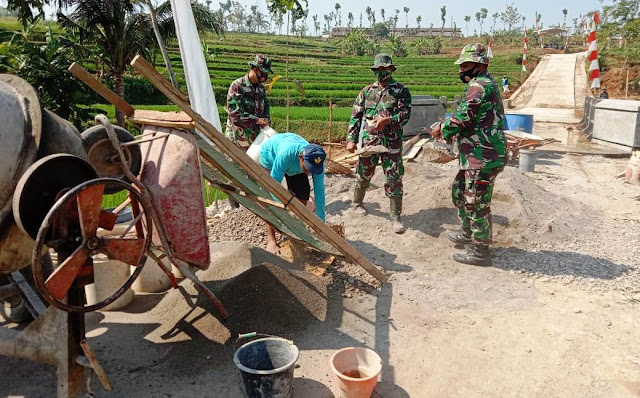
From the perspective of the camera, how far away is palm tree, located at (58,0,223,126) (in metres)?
14.5

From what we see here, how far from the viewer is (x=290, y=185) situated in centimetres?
498

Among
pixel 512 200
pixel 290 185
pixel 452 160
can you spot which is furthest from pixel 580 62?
pixel 290 185

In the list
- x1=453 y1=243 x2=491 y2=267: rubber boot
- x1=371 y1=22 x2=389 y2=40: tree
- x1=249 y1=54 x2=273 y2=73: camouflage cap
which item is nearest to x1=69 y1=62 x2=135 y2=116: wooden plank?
x1=249 y1=54 x2=273 y2=73: camouflage cap

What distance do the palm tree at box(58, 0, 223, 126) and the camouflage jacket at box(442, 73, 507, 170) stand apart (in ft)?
38.0

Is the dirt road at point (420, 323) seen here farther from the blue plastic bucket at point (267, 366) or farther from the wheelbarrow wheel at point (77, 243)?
the wheelbarrow wheel at point (77, 243)

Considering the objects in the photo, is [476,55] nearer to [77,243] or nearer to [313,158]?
[313,158]

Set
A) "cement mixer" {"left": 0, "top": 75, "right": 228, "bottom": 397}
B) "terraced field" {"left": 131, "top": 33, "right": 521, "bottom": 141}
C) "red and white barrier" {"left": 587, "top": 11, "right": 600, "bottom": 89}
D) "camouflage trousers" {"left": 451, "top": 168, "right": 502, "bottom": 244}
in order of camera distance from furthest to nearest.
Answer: "terraced field" {"left": 131, "top": 33, "right": 521, "bottom": 141}, "red and white barrier" {"left": 587, "top": 11, "right": 600, "bottom": 89}, "camouflage trousers" {"left": 451, "top": 168, "right": 502, "bottom": 244}, "cement mixer" {"left": 0, "top": 75, "right": 228, "bottom": 397}

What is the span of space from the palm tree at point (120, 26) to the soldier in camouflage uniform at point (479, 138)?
11.5 m

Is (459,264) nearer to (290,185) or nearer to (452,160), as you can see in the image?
(290,185)

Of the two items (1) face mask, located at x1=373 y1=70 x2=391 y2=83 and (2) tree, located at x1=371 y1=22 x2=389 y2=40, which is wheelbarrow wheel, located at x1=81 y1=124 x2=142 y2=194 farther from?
(2) tree, located at x1=371 y1=22 x2=389 y2=40

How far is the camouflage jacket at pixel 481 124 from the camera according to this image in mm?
4766

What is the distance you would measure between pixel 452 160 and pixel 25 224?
8.45 m

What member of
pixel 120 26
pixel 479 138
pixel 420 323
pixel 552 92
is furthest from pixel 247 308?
pixel 552 92

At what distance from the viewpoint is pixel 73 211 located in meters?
2.60
